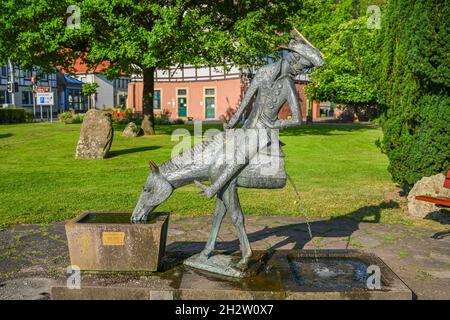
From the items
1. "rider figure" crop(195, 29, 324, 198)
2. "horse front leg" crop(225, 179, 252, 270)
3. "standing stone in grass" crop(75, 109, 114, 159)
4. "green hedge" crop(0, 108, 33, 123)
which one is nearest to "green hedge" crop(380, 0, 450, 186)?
"rider figure" crop(195, 29, 324, 198)

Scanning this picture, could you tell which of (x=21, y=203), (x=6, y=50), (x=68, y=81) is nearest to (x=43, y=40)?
(x=6, y=50)

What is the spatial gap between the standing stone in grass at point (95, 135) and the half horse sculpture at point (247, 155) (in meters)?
12.4

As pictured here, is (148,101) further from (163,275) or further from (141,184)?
(163,275)

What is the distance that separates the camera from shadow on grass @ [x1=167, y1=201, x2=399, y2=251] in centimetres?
682

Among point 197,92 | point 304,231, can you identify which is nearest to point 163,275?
point 304,231

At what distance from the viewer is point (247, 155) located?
191 inches

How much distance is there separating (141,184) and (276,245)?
6.19 meters

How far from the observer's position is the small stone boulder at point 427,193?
8.72m

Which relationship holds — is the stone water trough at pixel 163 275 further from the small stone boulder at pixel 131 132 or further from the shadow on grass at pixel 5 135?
the shadow on grass at pixel 5 135

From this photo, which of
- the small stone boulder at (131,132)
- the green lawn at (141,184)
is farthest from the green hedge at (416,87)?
the small stone boulder at (131,132)

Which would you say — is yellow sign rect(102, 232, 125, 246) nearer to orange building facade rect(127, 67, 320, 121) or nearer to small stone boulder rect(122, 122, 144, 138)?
small stone boulder rect(122, 122, 144, 138)

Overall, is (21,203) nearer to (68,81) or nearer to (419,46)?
(419,46)

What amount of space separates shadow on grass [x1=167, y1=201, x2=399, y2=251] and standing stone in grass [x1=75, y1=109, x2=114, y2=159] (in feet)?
34.4
